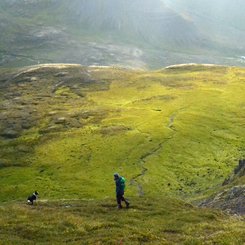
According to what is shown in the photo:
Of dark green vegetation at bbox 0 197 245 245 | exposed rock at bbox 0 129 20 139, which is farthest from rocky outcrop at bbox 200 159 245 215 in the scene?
exposed rock at bbox 0 129 20 139

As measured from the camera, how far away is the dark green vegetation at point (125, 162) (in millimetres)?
43125

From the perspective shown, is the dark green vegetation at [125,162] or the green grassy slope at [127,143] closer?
the dark green vegetation at [125,162]

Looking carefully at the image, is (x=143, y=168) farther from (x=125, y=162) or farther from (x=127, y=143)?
(x=127, y=143)

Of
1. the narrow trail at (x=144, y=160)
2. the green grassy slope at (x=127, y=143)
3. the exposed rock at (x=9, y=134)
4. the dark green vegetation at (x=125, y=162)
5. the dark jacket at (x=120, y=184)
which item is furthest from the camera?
the exposed rock at (x=9, y=134)

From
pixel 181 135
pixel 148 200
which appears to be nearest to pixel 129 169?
pixel 181 135

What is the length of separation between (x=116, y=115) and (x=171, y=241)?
417ft

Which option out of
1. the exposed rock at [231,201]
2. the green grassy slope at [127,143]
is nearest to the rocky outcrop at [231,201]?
the exposed rock at [231,201]

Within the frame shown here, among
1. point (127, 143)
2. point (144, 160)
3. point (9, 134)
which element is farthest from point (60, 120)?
point (144, 160)

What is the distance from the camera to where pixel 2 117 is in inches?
7042

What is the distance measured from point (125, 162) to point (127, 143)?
13949 mm

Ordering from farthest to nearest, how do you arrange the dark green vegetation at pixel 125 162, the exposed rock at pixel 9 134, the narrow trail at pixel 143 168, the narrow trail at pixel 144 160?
the exposed rock at pixel 9 134, the narrow trail at pixel 144 160, the narrow trail at pixel 143 168, the dark green vegetation at pixel 125 162

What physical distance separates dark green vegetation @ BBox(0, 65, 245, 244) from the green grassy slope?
0.92 ft

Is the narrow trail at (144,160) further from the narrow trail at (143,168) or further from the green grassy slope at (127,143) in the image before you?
the green grassy slope at (127,143)

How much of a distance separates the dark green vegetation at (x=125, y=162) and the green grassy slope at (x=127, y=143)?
28 cm
